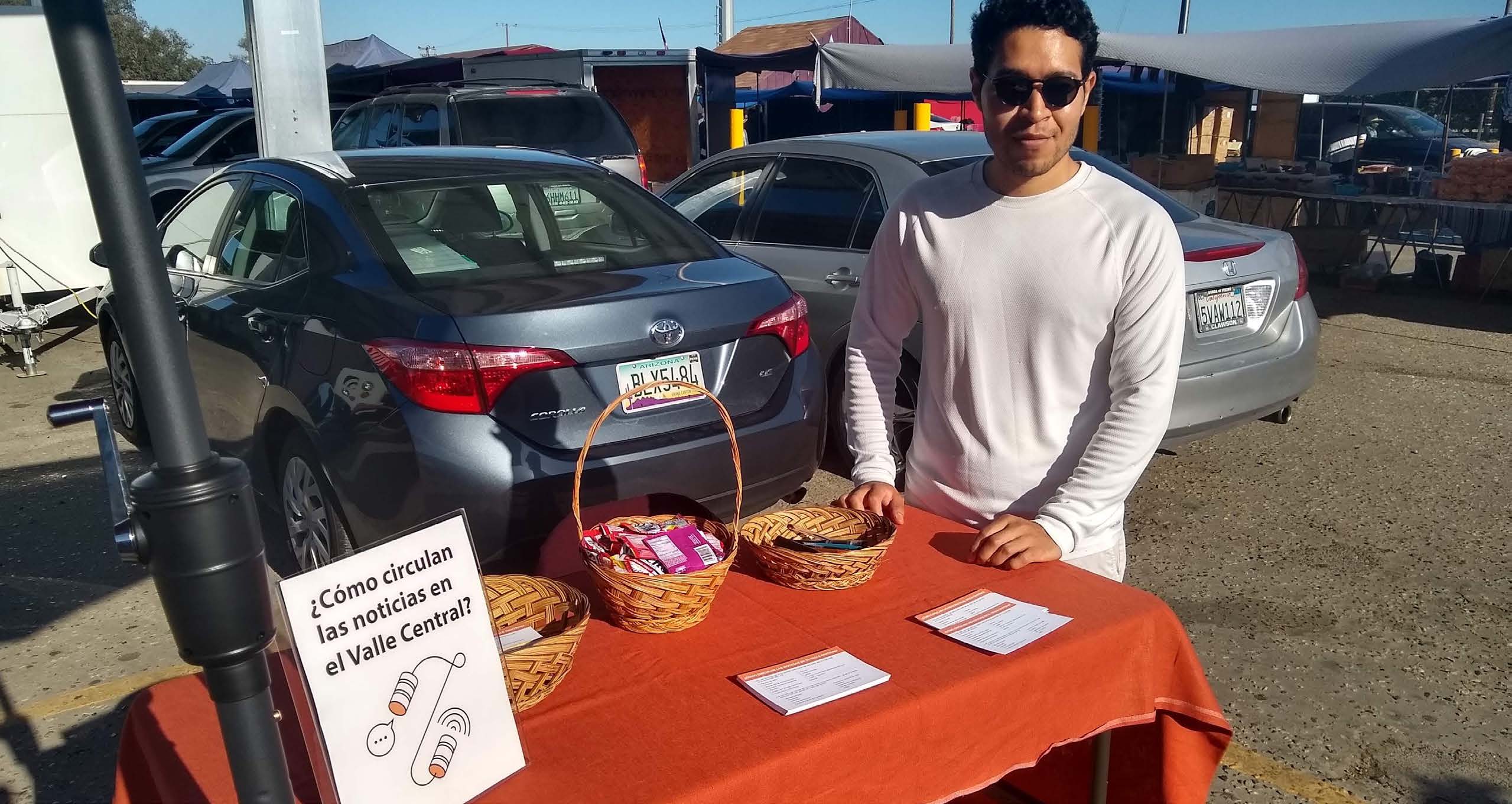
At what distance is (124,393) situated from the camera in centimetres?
597

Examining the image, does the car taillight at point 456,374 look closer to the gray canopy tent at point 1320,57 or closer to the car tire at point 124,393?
the car tire at point 124,393

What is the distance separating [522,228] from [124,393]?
331 centimetres

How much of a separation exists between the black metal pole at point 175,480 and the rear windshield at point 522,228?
232 centimetres

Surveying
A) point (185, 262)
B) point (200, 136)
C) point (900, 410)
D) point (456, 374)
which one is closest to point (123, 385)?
point (185, 262)

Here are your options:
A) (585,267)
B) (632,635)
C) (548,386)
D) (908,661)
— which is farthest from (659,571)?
(585,267)

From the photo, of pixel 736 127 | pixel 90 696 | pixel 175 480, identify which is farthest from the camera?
pixel 736 127

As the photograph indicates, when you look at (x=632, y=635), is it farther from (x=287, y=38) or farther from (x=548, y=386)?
(x=287, y=38)

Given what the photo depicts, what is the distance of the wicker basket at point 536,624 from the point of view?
4.87 ft

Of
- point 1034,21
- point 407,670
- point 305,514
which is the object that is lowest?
point 305,514

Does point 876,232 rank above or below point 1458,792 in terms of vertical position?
above

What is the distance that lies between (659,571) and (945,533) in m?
0.65

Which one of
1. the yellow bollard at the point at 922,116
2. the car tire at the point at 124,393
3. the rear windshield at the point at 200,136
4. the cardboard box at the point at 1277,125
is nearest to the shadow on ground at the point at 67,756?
the car tire at the point at 124,393

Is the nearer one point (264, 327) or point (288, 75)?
point (264, 327)

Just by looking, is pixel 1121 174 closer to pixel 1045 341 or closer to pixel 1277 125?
pixel 1045 341
